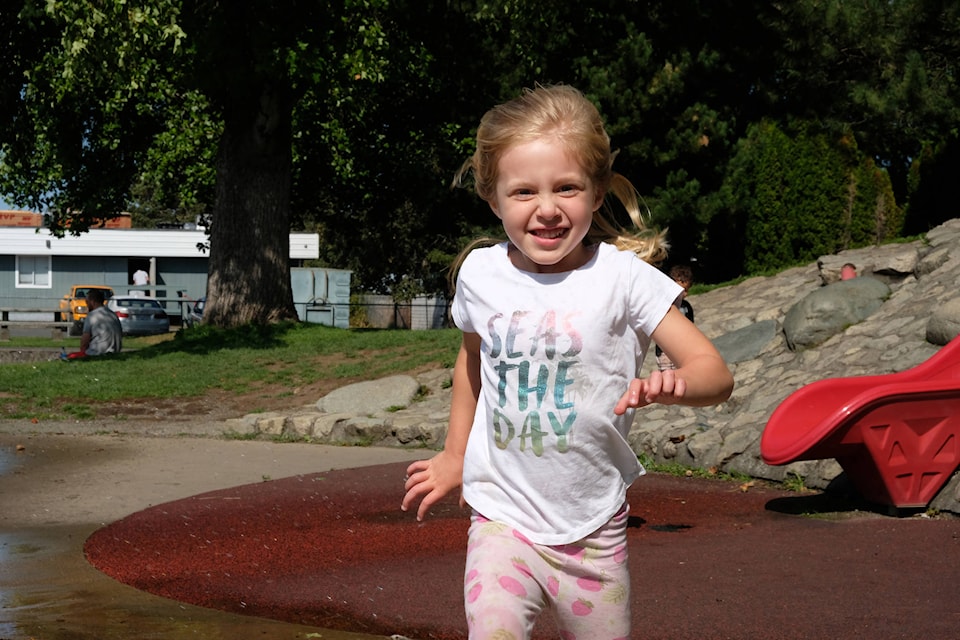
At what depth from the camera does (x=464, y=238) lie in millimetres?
27031

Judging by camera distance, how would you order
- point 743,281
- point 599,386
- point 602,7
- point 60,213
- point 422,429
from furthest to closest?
point 60,213
point 602,7
point 743,281
point 422,429
point 599,386

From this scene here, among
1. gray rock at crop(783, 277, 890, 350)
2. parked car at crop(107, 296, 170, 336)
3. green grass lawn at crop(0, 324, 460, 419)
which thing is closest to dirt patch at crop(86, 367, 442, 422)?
green grass lawn at crop(0, 324, 460, 419)

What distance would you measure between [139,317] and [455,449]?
38.4 m

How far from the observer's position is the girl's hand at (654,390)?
274 cm

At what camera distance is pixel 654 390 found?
2.74 meters

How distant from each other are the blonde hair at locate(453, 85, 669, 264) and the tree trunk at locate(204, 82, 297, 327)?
1805cm

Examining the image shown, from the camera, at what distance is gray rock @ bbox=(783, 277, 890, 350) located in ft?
42.2

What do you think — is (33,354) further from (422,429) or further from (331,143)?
(422,429)

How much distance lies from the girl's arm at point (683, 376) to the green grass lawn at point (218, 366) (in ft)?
39.1

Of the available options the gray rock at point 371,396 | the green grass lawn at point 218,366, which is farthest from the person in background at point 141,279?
the gray rock at point 371,396

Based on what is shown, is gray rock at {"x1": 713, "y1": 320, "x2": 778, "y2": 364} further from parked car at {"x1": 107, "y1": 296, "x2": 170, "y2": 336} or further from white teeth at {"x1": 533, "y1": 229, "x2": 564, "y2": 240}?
parked car at {"x1": 107, "y1": 296, "x2": 170, "y2": 336}

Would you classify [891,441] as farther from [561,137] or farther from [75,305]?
[75,305]

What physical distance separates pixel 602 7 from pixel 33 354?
14.9m

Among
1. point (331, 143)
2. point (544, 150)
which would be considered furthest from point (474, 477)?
point (331, 143)
